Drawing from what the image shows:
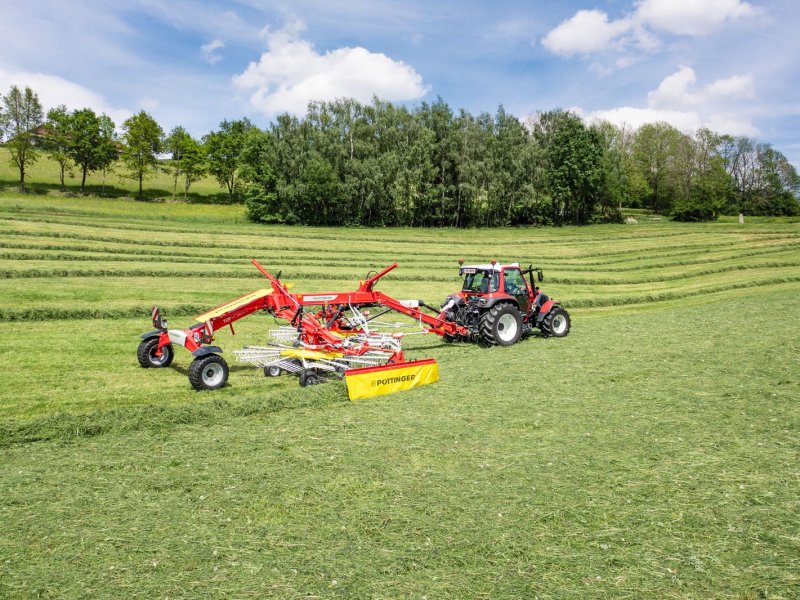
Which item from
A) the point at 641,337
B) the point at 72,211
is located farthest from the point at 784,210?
the point at 72,211

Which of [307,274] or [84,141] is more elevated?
[84,141]

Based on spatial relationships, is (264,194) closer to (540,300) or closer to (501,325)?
(540,300)

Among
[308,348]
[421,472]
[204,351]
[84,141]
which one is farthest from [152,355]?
[84,141]

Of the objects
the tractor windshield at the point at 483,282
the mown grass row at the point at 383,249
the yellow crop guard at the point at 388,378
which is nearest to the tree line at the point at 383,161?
the mown grass row at the point at 383,249

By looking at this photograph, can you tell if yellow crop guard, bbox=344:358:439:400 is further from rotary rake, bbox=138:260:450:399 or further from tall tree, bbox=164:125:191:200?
tall tree, bbox=164:125:191:200

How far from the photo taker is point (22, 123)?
64.9 m

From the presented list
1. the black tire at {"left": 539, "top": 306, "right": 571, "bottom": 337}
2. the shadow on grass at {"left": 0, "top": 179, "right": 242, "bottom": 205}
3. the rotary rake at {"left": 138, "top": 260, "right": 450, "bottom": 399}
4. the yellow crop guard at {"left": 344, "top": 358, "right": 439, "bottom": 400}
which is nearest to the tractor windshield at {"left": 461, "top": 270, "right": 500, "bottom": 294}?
the black tire at {"left": 539, "top": 306, "right": 571, "bottom": 337}

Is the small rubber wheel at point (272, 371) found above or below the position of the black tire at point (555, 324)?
below

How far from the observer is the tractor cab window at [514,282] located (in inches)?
587

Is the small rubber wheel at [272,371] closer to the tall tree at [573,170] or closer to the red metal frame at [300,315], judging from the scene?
the red metal frame at [300,315]

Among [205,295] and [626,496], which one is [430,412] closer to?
[626,496]

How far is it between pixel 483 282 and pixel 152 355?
321 inches

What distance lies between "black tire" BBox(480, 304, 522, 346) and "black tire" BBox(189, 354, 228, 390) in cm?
644

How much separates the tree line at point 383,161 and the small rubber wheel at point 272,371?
47932 millimetres
